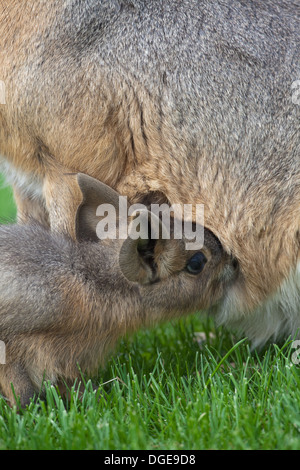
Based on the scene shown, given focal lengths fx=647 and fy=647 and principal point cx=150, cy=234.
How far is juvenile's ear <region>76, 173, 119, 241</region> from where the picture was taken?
3363 millimetres

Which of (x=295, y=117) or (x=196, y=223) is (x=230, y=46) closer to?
(x=295, y=117)

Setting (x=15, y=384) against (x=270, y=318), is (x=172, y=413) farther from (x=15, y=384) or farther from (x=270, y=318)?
(x=270, y=318)

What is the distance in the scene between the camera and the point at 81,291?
3.34 metres

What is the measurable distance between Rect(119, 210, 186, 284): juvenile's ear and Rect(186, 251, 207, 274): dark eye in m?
0.05

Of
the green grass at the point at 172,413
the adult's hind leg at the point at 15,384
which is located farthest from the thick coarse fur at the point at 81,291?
the green grass at the point at 172,413

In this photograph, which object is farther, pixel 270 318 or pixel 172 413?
pixel 270 318

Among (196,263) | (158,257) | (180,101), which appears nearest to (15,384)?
(158,257)

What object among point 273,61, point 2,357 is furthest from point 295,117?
point 2,357

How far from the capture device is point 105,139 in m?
3.55

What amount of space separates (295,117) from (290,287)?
3.03 feet

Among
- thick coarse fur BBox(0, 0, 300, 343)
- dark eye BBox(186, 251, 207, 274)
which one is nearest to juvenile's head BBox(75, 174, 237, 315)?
dark eye BBox(186, 251, 207, 274)

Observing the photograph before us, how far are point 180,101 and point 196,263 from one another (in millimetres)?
885

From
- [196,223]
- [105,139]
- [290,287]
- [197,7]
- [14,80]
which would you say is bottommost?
[290,287]
